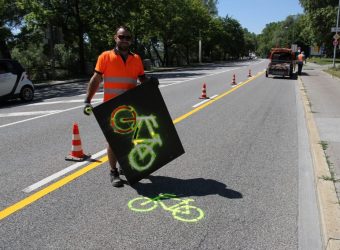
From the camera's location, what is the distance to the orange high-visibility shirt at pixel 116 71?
193 inches

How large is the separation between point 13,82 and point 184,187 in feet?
38.7

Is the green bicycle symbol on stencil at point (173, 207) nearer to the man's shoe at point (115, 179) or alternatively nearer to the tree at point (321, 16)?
the man's shoe at point (115, 179)

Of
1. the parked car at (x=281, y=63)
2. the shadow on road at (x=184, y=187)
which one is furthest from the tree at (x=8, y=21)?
the shadow on road at (x=184, y=187)

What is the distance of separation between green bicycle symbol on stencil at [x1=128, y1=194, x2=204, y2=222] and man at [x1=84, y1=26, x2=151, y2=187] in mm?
616

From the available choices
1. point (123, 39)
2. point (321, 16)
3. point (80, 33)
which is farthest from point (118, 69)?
point (321, 16)

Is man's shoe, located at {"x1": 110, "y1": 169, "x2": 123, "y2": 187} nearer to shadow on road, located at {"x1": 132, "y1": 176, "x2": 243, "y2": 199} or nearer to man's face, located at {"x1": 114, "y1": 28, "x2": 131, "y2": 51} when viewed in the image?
shadow on road, located at {"x1": 132, "y1": 176, "x2": 243, "y2": 199}

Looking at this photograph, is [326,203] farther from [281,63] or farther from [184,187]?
[281,63]

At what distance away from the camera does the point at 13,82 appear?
48.7 feet

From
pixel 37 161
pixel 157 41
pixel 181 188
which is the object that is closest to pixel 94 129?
pixel 37 161

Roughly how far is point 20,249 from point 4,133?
18.8ft

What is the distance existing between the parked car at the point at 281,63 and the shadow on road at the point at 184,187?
2152cm

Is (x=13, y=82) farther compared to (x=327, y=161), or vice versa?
(x=13, y=82)

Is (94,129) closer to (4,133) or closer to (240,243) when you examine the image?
(4,133)

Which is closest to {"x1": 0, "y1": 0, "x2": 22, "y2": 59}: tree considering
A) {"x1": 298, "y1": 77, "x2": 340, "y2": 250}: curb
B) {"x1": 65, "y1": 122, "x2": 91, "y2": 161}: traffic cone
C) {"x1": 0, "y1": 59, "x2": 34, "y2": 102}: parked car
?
{"x1": 0, "y1": 59, "x2": 34, "y2": 102}: parked car
